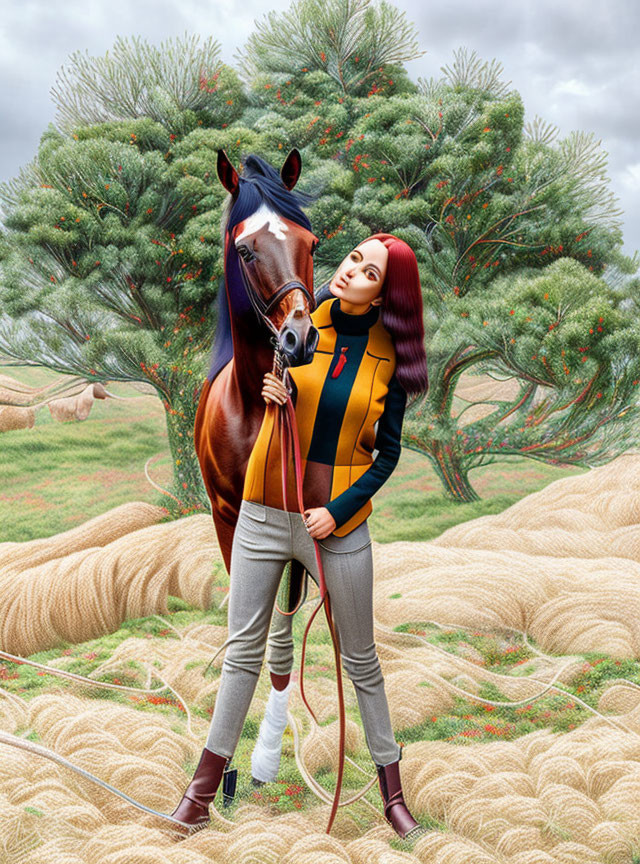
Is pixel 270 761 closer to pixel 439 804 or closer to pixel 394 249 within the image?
pixel 439 804

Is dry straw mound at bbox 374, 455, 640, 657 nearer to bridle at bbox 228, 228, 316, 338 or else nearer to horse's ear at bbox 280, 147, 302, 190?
bridle at bbox 228, 228, 316, 338

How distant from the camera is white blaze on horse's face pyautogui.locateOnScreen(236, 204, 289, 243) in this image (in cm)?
200

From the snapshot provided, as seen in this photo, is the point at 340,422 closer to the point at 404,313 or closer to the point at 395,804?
the point at 404,313

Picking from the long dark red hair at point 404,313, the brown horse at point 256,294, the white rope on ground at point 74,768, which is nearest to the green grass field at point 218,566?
the white rope on ground at point 74,768

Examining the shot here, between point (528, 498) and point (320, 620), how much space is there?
281cm

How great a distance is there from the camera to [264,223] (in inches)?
79.3

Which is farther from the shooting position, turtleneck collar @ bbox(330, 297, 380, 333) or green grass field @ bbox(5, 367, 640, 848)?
green grass field @ bbox(5, 367, 640, 848)

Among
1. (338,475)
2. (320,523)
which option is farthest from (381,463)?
(320,523)

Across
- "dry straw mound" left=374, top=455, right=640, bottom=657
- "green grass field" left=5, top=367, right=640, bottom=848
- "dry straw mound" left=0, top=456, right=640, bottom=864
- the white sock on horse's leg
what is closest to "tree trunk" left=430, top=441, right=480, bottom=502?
"green grass field" left=5, top=367, right=640, bottom=848

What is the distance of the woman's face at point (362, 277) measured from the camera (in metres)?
2.00

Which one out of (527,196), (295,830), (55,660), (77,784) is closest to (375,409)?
(295,830)

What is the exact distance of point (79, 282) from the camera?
18.3 feet

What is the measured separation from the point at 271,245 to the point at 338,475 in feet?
2.27

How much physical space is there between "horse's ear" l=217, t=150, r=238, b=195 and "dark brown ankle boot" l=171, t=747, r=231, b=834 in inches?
67.5
